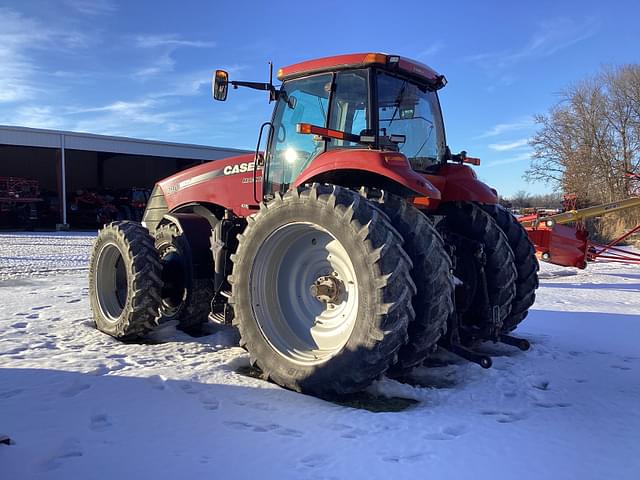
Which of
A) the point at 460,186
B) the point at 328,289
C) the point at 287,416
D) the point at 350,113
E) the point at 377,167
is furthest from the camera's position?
the point at 460,186

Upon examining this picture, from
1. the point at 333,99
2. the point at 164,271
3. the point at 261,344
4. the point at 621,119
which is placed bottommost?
the point at 261,344

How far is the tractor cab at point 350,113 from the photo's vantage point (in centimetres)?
413

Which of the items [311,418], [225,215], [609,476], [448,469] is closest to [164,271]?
[225,215]

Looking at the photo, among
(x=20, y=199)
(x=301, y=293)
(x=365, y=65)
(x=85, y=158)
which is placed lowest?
(x=301, y=293)

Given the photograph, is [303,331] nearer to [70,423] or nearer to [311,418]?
[311,418]

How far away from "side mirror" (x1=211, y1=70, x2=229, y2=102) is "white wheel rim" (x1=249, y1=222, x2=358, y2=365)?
5.57 ft

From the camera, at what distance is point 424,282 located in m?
3.44

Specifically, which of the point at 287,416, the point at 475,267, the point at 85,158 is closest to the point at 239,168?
the point at 475,267

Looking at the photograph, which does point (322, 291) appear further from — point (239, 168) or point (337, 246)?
point (239, 168)

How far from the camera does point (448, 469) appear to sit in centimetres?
247

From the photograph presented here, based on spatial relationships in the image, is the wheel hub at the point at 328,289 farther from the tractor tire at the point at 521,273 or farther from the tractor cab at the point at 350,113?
the tractor tire at the point at 521,273

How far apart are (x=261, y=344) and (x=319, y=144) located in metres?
1.74

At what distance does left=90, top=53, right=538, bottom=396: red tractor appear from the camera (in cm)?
341

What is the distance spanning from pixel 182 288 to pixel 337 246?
208 centimetres
